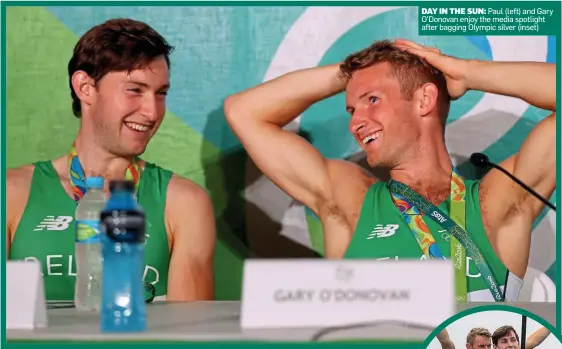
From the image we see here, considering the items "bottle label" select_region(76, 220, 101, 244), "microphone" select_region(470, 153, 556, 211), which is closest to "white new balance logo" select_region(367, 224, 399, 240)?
"microphone" select_region(470, 153, 556, 211)

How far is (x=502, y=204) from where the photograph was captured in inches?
107

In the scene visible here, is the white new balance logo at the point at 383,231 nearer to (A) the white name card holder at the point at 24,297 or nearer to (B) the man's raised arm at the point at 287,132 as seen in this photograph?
(B) the man's raised arm at the point at 287,132

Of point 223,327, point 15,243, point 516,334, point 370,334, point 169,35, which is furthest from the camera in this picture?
point 169,35

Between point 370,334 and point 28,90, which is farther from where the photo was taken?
point 28,90

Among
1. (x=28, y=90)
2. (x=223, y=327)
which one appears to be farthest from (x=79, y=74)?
(x=223, y=327)

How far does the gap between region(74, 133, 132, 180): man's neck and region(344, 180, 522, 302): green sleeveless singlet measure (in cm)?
71

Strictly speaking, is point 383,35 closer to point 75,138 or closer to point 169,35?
point 169,35

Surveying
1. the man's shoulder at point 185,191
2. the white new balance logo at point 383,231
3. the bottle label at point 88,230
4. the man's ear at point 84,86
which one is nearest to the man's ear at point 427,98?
the white new balance logo at point 383,231

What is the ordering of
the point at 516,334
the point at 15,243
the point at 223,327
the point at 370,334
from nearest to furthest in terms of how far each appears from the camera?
the point at 370,334 → the point at 223,327 → the point at 516,334 → the point at 15,243

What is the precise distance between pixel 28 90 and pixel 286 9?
0.81 m

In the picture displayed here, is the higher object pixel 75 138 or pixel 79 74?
pixel 79 74

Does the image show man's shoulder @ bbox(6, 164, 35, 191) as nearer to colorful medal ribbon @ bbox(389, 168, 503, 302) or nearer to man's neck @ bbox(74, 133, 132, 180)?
man's neck @ bbox(74, 133, 132, 180)

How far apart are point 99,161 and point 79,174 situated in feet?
0.23

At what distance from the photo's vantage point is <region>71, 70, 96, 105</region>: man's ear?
9.14ft
